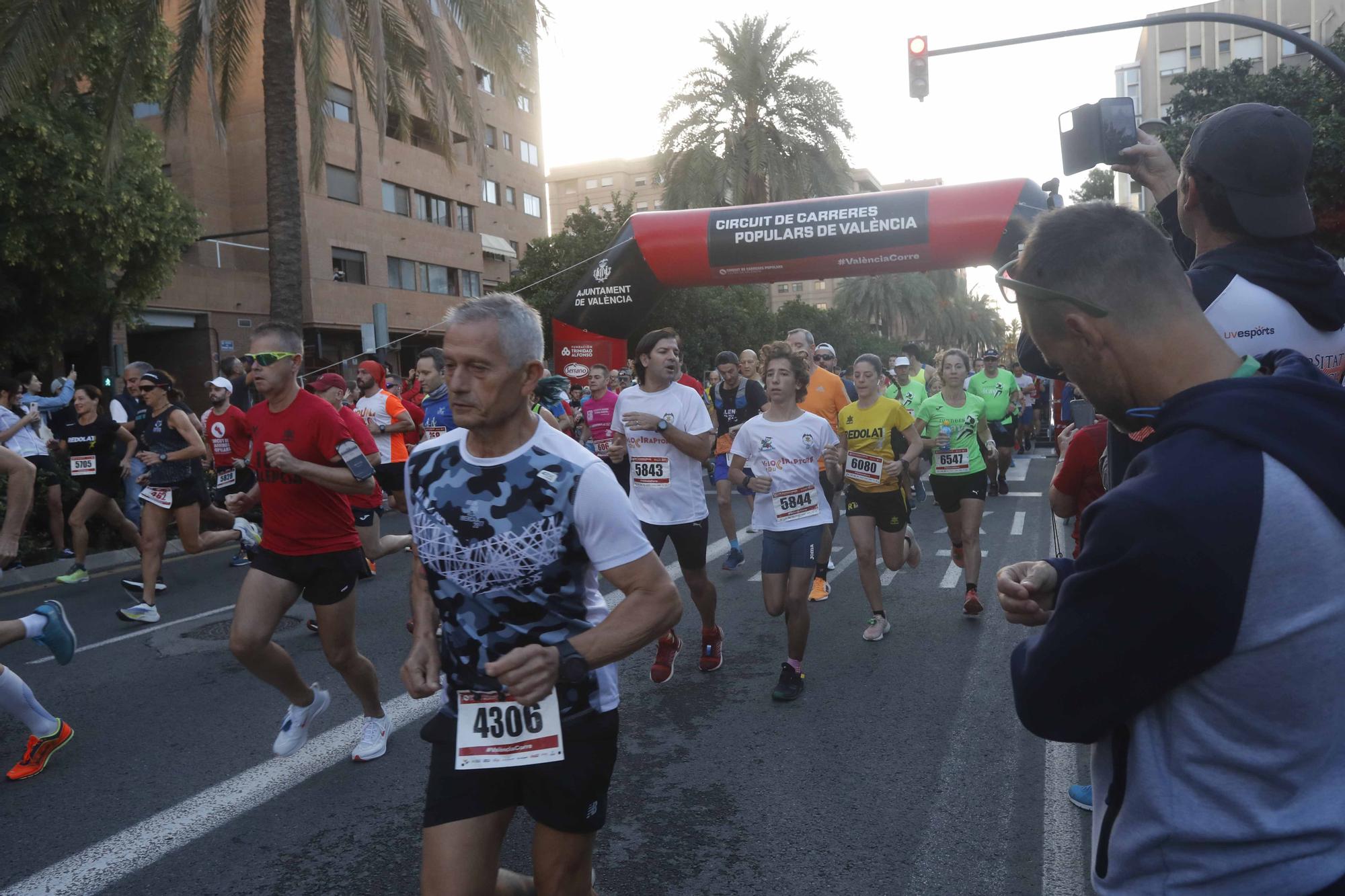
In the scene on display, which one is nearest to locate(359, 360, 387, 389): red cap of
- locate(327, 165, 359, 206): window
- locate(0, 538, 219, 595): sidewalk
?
locate(0, 538, 219, 595): sidewalk

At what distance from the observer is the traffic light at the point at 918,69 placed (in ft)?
42.7

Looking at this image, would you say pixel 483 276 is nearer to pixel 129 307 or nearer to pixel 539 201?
pixel 539 201

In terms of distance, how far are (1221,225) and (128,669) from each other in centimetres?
660

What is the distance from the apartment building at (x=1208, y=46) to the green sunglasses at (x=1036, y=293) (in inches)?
1859

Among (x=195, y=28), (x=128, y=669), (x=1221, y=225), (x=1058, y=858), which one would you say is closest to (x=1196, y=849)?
(x=1221, y=225)

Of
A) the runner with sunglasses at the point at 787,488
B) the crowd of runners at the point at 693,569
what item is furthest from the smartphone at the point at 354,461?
the runner with sunglasses at the point at 787,488

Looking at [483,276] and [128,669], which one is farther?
[483,276]

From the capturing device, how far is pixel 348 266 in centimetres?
3522

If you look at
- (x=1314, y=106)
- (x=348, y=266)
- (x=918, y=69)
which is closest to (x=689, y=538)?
(x=918, y=69)

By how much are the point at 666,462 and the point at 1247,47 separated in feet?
179

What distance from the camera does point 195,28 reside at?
1362 cm

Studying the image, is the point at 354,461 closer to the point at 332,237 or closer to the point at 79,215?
the point at 79,215

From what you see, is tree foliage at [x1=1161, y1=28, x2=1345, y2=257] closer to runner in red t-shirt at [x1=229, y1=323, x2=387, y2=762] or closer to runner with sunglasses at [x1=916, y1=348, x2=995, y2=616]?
runner with sunglasses at [x1=916, y1=348, x2=995, y2=616]

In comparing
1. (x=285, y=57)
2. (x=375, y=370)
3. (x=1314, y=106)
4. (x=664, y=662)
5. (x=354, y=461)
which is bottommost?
(x=664, y=662)
